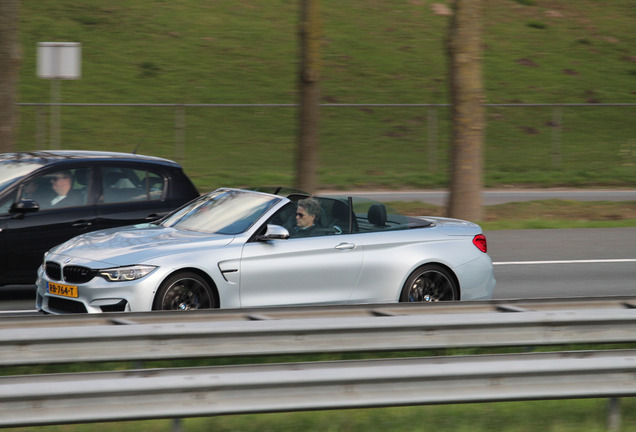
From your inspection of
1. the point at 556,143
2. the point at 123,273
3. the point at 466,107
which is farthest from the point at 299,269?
the point at 556,143

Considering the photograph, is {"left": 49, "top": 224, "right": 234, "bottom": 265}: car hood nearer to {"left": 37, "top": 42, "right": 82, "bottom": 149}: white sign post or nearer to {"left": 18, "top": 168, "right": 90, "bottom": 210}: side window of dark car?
{"left": 18, "top": 168, "right": 90, "bottom": 210}: side window of dark car

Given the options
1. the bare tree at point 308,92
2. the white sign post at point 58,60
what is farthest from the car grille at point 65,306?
the white sign post at point 58,60

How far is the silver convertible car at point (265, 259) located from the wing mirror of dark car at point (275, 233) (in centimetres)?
1

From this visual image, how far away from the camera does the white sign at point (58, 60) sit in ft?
57.7

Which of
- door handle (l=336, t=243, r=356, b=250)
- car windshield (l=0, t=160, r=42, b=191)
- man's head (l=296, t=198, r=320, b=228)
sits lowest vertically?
door handle (l=336, t=243, r=356, b=250)

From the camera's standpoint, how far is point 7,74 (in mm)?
15070

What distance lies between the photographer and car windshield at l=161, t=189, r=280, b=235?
8875mm

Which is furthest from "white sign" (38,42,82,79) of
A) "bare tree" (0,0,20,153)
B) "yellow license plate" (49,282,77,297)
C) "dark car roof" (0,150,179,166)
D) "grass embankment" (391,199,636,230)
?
"yellow license plate" (49,282,77,297)

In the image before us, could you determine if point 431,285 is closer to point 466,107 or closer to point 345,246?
point 345,246

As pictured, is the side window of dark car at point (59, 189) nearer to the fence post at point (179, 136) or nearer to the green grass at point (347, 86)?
the green grass at point (347, 86)

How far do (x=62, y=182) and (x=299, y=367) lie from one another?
6.52m

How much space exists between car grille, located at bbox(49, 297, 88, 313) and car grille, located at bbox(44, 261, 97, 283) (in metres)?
0.19

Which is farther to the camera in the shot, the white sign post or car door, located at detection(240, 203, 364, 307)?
the white sign post

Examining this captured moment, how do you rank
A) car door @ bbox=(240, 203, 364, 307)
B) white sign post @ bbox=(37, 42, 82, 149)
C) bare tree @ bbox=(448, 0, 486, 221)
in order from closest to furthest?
car door @ bbox=(240, 203, 364, 307) → bare tree @ bbox=(448, 0, 486, 221) → white sign post @ bbox=(37, 42, 82, 149)
